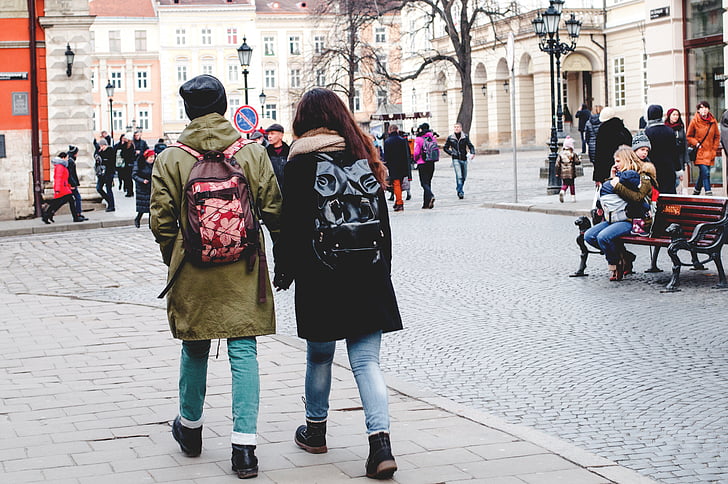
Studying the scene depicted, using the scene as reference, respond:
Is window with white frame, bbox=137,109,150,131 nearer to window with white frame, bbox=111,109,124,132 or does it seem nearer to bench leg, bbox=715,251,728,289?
window with white frame, bbox=111,109,124,132

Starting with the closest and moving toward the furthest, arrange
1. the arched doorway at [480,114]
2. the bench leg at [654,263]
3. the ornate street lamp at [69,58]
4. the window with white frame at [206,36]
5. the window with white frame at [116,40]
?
the bench leg at [654,263]
the ornate street lamp at [69,58]
the arched doorway at [480,114]
the window with white frame at [116,40]
the window with white frame at [206,36]

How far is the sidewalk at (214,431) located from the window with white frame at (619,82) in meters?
53.1

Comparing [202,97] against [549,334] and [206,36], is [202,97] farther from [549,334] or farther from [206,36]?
[206,36]

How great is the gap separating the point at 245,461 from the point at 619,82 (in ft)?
187

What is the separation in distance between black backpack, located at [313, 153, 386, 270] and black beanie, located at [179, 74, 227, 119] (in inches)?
24.2

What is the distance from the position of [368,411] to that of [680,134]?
1505 centimetres

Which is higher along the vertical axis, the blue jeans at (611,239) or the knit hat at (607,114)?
the knit hat at (607,114)

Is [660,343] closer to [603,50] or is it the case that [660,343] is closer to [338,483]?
[338,483]

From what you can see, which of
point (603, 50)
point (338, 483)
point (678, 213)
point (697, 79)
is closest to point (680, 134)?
point (697, 79)

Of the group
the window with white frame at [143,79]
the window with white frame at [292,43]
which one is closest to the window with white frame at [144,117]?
the window with white frame at [143,79]

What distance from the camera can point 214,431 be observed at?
243 inches

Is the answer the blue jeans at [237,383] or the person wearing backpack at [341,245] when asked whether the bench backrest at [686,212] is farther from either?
the blue jeans at [237,383]

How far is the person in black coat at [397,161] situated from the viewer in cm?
2420

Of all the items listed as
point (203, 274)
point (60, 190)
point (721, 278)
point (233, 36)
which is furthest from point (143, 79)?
point (203, 274)
